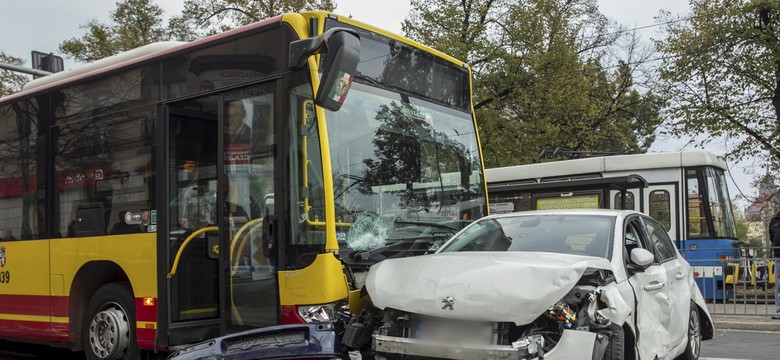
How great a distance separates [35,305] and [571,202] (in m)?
Answer: 11.7

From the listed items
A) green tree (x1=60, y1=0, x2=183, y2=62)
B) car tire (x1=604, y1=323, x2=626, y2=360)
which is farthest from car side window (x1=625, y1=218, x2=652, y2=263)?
green tree (x1=60, y1=0, x2=183, y2=62)

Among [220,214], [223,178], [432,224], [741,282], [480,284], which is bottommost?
[741,282]

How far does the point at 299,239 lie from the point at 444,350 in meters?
1.79

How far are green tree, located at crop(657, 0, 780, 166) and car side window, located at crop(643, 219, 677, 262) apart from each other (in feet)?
54.7

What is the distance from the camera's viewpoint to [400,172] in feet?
22.0

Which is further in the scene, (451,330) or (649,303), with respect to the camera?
(649,303)

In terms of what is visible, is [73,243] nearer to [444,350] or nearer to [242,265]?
[242,265]

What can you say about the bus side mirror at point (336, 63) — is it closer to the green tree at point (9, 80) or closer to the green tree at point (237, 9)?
the green tree at point (237, 9)

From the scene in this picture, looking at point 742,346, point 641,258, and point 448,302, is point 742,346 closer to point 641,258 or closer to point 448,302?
point 641,258

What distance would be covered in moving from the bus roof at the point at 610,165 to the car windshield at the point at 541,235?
10603mm

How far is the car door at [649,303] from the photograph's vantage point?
17.6 ft

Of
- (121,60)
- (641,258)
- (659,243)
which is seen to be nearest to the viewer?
(641,258)

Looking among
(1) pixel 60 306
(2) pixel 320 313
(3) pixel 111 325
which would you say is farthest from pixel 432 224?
(1) pixel 60 306

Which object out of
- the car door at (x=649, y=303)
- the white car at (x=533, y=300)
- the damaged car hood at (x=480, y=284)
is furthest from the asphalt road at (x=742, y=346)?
the damaged car hood at (x=480, y=284)
